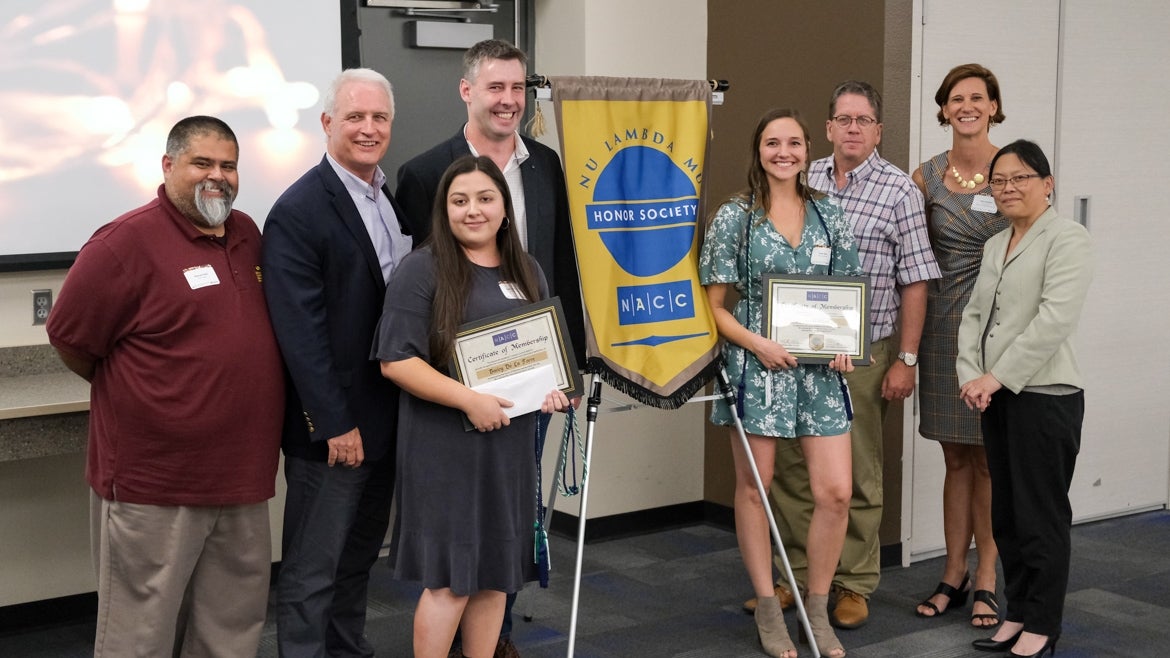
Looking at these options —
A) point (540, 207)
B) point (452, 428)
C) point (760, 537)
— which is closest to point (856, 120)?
point (540, 207)

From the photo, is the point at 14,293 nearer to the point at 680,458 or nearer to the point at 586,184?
the point at 586,184

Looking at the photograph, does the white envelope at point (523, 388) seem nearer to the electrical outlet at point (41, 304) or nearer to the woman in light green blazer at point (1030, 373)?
the woman in light green blazer at point (1030, 373)

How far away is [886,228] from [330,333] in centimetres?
177

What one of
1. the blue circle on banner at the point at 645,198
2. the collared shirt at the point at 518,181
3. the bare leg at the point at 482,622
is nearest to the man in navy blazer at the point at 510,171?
the collared shirt at the point at 518,181

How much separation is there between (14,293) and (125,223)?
4.10ft

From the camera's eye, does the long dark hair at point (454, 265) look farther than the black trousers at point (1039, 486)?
No

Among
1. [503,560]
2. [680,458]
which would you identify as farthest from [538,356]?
[680,458]

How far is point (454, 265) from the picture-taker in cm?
276

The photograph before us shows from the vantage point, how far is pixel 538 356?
283cm

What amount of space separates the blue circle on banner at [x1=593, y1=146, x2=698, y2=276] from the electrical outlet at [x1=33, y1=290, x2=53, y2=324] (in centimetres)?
177

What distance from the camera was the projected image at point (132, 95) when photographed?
3.59 m

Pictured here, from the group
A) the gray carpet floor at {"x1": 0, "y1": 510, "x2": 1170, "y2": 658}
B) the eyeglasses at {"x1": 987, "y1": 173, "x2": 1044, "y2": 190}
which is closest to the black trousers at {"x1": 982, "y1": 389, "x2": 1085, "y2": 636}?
the gray carpet floor at {"x1": 0, "y1": 510, "x2": 1170, "y2": 658}

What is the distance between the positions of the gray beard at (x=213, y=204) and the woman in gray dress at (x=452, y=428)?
16.5 inches

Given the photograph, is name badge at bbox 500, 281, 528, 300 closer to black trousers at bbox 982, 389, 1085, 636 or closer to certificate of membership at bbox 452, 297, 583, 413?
certificate of membership at bbox 452, 297, 583, 413
